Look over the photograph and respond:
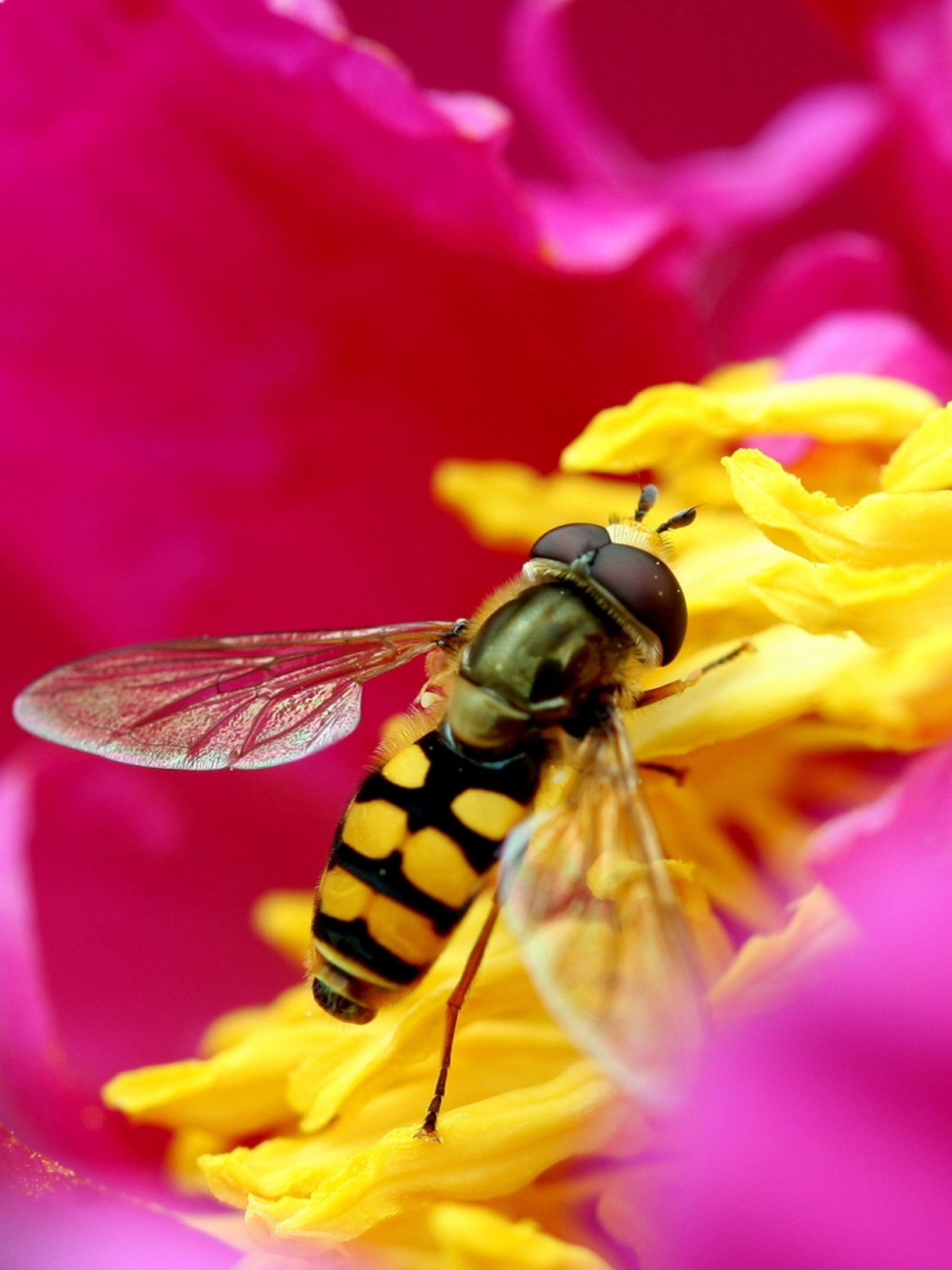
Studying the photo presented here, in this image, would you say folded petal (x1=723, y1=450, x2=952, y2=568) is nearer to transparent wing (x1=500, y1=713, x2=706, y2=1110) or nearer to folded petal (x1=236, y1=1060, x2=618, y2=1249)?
transparent wing (x1=500, y1=713, x2=706, y2=1110)

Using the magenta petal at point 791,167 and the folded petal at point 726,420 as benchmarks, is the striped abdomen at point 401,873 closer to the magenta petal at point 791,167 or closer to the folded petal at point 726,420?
the folded petal at point 726,420

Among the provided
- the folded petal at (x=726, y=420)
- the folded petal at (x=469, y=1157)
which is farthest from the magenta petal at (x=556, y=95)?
the folded petal at (x=469, y=1157)

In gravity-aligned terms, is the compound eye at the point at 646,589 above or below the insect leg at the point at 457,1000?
above

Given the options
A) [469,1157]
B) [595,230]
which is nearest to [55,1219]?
[469,1157]

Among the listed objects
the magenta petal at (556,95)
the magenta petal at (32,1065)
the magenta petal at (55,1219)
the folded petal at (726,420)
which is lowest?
the magenta petal at (55,1219)

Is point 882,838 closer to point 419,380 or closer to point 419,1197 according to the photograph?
point 419,1197

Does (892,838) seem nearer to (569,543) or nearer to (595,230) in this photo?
(569,543)
